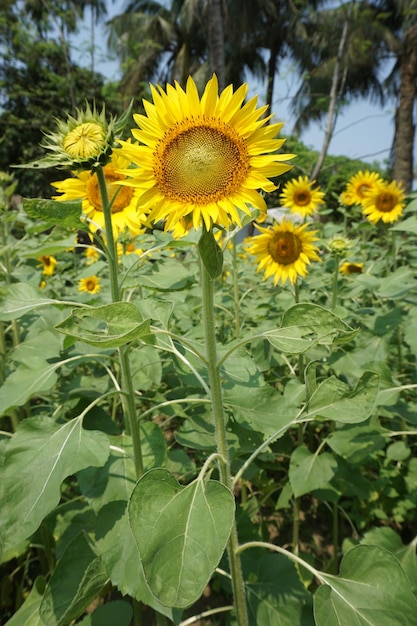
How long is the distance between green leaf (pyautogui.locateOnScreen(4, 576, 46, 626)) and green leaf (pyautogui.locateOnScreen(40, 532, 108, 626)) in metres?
0.16

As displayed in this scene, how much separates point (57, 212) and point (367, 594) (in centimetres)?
115

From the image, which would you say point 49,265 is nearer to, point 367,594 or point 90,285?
point 90,285

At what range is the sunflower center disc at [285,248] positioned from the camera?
2320 mm

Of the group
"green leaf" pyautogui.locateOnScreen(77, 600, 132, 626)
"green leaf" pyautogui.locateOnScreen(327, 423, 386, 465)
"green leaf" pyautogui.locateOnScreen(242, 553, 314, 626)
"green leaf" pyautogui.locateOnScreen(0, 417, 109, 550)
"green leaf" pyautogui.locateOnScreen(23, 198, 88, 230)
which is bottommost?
"green leaf" pyautogui.locateOnScreen(242, 553, 314, 626)

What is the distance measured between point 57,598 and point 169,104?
128 cm

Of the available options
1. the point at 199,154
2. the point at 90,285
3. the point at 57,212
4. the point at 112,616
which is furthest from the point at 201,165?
the point at 90,285

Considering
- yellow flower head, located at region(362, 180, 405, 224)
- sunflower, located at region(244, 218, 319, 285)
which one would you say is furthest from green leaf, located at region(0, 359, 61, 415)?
yellow flower head, located at region(362, 180, 405, 224)

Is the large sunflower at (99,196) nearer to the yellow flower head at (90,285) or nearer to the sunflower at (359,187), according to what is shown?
the yellow flower head at (90,285)

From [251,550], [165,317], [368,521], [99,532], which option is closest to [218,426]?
[165,317]

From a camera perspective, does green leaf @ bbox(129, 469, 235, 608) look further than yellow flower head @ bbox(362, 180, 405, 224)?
No

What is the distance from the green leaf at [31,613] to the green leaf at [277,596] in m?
0.61

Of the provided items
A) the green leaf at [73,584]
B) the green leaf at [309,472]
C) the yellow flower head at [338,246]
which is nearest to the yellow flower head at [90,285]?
the yellow flower head at [338,246]

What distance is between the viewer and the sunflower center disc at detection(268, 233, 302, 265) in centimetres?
232

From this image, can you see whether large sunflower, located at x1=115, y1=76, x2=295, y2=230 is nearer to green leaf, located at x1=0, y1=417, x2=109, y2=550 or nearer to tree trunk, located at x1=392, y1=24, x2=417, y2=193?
green leaf, located at x1=0, y1=417, x2=109, y2=550
